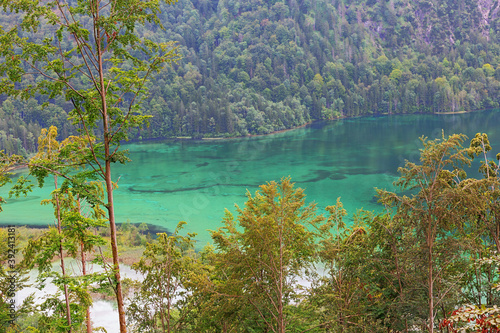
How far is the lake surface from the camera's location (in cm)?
5338

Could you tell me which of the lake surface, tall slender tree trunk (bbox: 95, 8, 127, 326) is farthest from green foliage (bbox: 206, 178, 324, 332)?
the lake surface

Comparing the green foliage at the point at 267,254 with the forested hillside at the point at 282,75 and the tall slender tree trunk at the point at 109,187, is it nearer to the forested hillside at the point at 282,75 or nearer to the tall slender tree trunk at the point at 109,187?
the tall slender tree trunk at the point at 109,187

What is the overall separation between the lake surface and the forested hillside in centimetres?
1615

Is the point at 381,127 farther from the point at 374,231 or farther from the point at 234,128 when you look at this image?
the point at 374,231

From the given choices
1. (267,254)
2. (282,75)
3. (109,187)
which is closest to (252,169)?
(267,254)

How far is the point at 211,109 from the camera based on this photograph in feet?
396

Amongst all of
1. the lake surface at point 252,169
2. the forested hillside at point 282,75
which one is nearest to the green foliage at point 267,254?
the lake surface at point 252,169

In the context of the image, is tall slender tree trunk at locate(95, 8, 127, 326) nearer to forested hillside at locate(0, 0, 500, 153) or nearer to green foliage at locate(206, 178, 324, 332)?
green foliage at locate(206, 178, 324, 332)

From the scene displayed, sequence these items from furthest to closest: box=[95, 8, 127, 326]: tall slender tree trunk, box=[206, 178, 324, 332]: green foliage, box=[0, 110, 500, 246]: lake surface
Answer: box=[0, 110, 500, 246]: lake surface < box=[206, 178, 324, 332]: green foliage < box=[95, 8, 127, 326]: tall slender tree trunk

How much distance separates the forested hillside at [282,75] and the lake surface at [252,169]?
16151 mm

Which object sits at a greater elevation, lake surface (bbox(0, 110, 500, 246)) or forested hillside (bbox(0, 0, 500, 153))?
forested hillside (bbox(0, 0, 500, 153))

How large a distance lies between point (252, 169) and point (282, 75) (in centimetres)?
9455

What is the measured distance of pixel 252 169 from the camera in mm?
75500

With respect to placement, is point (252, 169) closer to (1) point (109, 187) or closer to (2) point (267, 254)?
(2) point (267, 254)
